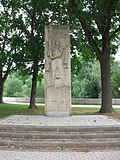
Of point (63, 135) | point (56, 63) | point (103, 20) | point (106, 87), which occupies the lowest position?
point (63, 135)

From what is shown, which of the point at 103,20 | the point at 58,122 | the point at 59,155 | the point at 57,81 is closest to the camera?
the point at 59,155

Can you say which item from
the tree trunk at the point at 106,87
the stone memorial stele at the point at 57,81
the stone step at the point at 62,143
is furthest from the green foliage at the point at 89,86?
the stone step at the point at 62,143

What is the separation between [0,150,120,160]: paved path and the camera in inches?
317

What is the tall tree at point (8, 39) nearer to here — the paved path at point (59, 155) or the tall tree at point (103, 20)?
the tall tree at point (103, 20)

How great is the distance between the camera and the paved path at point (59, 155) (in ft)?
26.4

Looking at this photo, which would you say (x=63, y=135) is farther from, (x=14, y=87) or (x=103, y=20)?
(x=14, y=87)

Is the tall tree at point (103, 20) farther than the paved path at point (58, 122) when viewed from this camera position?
Yes

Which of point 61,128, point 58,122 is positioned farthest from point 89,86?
point 61,128

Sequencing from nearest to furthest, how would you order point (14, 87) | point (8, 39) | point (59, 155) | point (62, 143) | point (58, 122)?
point (59, 155)
point (62, 143)
point (58, 122)
point (8, 39)
point (14, 87)

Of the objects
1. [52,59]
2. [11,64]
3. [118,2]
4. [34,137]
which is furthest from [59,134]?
[11,64]

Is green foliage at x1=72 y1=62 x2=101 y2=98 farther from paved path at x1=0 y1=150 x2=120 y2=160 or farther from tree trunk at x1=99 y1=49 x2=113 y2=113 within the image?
paved path at x1=0 y1=150 x2=120 y2=160

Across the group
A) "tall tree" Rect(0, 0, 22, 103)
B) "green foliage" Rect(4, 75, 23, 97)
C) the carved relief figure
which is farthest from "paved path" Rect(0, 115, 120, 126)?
"green foliage" Rect(4, 75, 23, 97)

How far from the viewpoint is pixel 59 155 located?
27.6 feet

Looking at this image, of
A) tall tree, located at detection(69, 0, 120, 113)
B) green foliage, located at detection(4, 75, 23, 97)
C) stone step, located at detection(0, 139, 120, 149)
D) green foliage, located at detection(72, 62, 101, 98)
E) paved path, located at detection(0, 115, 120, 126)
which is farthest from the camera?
green foliage, located at detection(4, 75, 23, 97)
